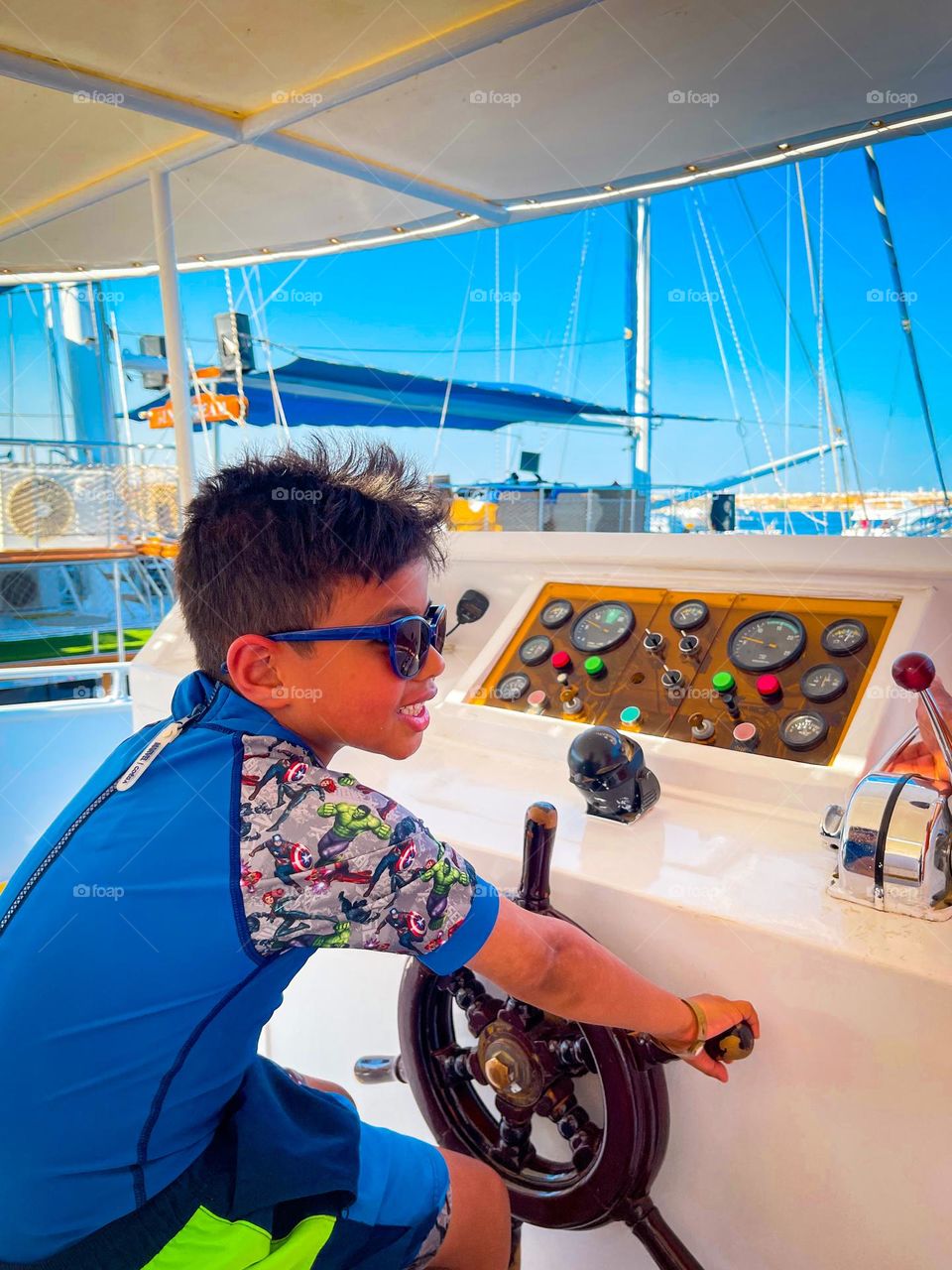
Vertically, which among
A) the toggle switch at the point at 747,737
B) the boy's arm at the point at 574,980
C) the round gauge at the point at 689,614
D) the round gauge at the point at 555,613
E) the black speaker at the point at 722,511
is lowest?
the boy's arm at the point at 574,980

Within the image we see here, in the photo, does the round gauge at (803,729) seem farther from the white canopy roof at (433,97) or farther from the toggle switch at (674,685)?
the white canopy roof at (433,97)

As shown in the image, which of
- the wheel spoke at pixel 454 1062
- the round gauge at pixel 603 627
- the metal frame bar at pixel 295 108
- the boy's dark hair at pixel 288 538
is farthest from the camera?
the metal frame bar at pixel 295 108

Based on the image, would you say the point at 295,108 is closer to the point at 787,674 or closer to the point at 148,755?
the point at 787,674

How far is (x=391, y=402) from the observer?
6.76m

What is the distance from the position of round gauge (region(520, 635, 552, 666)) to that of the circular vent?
3282 millimetres

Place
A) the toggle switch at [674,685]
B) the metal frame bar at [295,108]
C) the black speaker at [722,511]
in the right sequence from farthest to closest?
the black speaker at [722,511], the metal frame bar at [295,108], the toggle switch at [674,685]

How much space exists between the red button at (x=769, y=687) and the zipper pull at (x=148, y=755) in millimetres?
769

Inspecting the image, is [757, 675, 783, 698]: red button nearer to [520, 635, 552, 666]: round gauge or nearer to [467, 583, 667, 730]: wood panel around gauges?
[467, 583, 667, 730]: wood panel around gauges

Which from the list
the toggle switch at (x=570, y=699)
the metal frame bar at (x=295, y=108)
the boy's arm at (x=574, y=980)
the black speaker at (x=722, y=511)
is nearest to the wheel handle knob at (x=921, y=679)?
the boy's arm at (x=574, y=980)

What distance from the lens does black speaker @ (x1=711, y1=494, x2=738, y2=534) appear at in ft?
9.46

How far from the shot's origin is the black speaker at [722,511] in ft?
9.46

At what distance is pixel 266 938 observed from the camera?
673 millimetres

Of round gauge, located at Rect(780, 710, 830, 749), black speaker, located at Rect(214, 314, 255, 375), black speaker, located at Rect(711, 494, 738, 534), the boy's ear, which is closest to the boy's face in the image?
the boy's ear

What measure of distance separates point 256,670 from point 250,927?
22 cm
